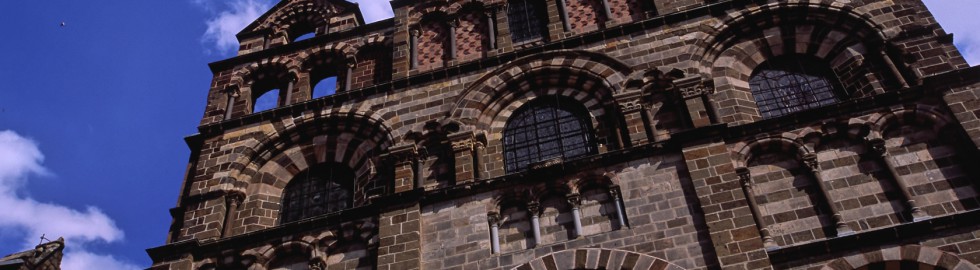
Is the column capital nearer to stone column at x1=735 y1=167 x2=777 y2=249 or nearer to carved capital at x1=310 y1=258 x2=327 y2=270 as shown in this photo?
stone column at x1=735 y1=167 x2=777 y2=249

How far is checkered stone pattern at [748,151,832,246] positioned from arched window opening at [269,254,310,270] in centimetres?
717

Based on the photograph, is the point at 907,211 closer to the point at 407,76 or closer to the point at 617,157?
the point at 617,157

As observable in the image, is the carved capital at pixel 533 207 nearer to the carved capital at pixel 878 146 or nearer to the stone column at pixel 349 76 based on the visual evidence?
the carved capital at pixel 878 146

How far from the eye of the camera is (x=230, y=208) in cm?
1445

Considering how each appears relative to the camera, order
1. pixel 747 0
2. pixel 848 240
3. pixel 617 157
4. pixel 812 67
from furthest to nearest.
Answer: pixel 747 0 → pixel 812 67 → pixel 617 157 → pixel 848 240

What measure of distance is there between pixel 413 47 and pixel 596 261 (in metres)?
7.62

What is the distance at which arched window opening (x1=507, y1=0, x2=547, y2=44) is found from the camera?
658 inches

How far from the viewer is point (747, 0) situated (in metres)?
15.3

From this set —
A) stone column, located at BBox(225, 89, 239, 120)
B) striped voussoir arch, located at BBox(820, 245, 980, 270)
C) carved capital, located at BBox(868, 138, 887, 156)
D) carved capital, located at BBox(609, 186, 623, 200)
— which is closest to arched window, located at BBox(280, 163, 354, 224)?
stone column, located at BBox(225, 89, 239, 120)

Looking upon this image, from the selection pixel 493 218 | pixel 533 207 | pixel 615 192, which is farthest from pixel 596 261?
pixel 493 218

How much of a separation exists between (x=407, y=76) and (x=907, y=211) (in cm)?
917

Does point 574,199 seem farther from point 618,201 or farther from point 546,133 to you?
point 546,133

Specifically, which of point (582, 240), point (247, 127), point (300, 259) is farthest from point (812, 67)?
point (247, 127)

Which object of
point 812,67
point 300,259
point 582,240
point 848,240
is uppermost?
point 812,67
